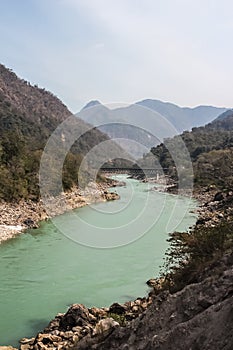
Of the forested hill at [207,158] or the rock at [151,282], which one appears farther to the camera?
the forested hill at [207,158]

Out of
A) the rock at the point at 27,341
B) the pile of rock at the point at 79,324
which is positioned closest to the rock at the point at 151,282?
the pile of rock at the point at 79,324

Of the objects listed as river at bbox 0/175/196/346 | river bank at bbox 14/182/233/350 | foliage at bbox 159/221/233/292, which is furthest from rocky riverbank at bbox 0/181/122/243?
foliage at bbox 159/221/233/292

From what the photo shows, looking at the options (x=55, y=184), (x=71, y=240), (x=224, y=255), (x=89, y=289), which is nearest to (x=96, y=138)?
(x=55, y=184)

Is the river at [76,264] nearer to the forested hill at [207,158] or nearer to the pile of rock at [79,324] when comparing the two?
the pile of rock at [79,324]

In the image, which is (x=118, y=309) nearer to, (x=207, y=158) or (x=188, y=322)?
(x=188, y=322)

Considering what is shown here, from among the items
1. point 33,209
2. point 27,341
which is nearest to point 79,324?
point 27,341

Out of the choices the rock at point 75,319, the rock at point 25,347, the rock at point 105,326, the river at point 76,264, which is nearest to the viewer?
the rock at point 105,326

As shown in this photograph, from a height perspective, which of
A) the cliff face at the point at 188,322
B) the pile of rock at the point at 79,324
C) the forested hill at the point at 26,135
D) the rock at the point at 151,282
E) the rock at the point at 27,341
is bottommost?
the rock at the point at 27,341
